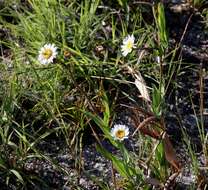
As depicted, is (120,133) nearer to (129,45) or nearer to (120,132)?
(120,132)

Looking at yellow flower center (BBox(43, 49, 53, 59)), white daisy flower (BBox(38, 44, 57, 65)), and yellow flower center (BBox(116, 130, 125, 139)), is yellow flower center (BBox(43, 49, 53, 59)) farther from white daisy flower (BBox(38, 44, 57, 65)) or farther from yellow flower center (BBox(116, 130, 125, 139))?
yellow flower center (BBox(116, 130, 125, 139))

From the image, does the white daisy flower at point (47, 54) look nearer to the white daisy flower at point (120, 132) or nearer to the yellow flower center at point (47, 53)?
the yellow flower center at point (47, 53)

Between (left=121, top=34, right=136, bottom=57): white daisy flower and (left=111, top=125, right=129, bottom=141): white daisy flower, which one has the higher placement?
(left=121, top=34, right=136, bottom=57): white daisy flower

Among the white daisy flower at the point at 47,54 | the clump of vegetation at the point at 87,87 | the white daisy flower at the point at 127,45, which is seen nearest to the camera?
the clump of vegetation at the point at 87,87

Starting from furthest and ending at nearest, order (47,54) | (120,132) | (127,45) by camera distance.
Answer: (127,45), (47,54), (120,132)

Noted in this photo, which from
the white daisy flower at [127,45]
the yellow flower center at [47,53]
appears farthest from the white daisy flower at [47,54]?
the white daisy flower at [127,45]

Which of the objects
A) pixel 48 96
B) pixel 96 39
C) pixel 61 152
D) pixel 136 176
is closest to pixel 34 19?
pixel 96 39

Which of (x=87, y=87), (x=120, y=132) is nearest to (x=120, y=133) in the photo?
(x=120, y=132)

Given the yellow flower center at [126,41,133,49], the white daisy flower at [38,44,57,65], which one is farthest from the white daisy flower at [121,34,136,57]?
the white daisy flower at [38,44,57,65]
